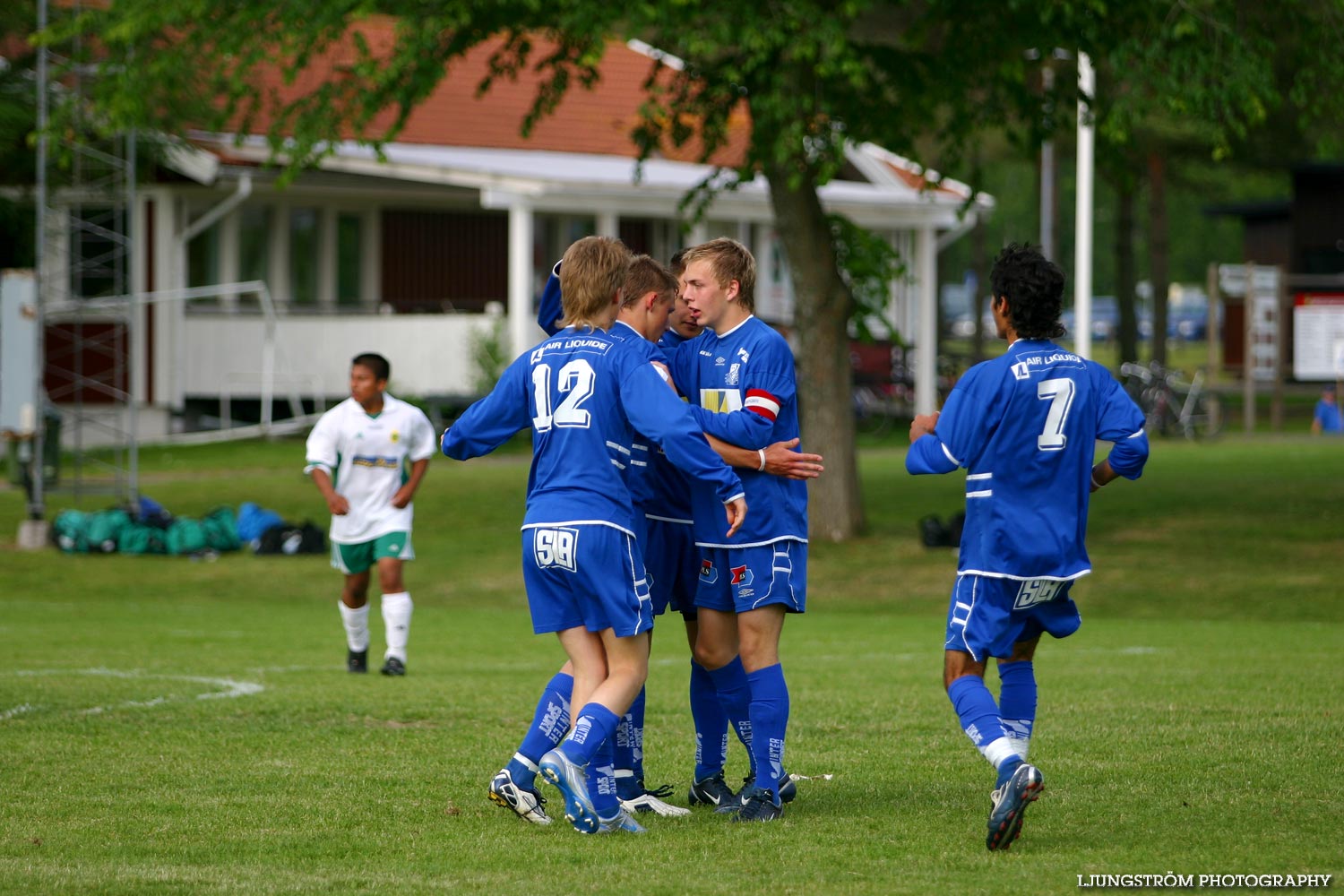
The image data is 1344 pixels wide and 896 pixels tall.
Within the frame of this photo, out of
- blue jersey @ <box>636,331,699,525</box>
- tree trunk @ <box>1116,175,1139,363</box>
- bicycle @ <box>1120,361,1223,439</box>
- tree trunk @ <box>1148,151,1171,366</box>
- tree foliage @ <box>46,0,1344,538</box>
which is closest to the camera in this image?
blue jersey @ <box>636,331,699,525</box>

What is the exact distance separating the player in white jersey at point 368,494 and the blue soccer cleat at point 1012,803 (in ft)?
20.8

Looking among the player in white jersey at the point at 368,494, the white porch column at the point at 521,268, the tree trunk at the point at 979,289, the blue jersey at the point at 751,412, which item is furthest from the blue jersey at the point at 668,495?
the tree trunk at the point at 979,289

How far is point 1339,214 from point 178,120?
1099 inches

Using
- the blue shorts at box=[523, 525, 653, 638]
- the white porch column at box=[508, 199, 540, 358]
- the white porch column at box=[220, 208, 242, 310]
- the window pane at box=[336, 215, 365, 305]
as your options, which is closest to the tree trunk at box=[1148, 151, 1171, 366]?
the white porch column at box=[508, 199, 540, 358]

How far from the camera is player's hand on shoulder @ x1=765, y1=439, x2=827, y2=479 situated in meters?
6.40

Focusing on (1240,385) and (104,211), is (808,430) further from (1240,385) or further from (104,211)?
(1240,385)

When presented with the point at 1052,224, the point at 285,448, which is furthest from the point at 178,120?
the point at 1052,224

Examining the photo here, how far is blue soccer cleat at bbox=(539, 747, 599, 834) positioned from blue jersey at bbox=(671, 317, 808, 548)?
0.97 m

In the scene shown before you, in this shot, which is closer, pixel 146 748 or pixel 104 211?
pixel 146 748

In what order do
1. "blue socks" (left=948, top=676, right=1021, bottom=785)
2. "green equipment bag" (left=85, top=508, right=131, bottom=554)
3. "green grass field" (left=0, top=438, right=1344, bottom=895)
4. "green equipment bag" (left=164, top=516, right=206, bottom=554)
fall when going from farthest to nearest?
"green equipment bag" (left=85, top=508, right=131, bottom=554), "green equipment bag" (left=164, top=516, right=206, bottom=554), "blue socks" (left=948, top=676, right=1021, bottom=785), "green grass field" (left=0, top=438, right=1344, bottom=895)

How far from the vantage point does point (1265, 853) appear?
5699 millimetres

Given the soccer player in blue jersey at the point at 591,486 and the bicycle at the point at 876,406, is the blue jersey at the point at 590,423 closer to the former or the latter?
the soccer player in blue jersey at the point at 591,486

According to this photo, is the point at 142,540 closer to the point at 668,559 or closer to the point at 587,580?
the point at 668,559

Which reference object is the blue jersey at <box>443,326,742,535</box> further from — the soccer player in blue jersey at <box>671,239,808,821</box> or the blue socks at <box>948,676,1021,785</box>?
the blue socks at <box>948,676,1021,785</box>
